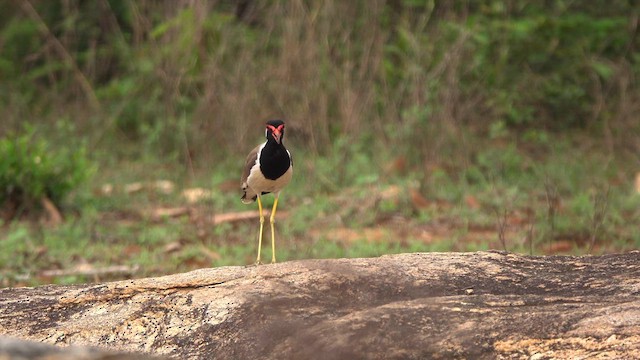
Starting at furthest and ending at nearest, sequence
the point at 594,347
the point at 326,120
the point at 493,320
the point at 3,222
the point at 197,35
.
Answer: the point at 197,35 < the point at 326,120 < the point at 3,222 < the point at 493,320 < the point at 594,347

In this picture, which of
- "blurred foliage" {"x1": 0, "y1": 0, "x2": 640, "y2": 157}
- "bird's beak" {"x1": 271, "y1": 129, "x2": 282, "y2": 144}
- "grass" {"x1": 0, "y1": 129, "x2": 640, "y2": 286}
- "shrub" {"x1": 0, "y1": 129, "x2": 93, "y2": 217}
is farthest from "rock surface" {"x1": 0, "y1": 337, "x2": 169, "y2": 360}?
"blurred foliage" {"x1": 0, "y1": 0, "x2": 640, "y2": 157}

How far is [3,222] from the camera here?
A: 7.60 m

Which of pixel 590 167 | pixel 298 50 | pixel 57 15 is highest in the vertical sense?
pixel 57 15

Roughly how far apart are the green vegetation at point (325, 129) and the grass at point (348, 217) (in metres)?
0.03

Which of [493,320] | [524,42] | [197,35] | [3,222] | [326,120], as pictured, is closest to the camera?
[493,320]

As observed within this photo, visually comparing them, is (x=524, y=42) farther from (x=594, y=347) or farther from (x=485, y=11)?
(x=594, y=347)

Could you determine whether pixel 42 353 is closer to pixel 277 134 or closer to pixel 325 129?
pixel 277 134

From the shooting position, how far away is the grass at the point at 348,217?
21.9 ft

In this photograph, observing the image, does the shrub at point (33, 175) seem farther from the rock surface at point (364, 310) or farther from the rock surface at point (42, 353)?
the rock surface at point (42, 353)

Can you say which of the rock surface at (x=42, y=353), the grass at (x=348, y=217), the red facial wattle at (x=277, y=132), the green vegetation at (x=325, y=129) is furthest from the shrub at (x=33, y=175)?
the rock surface at (x=42, y=353)

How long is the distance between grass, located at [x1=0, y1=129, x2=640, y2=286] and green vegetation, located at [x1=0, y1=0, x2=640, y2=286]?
3 cm

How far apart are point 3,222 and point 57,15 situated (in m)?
5.43

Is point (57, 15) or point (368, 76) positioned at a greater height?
point (57, 15)

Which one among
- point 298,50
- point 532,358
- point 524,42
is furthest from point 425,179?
point 532,358
